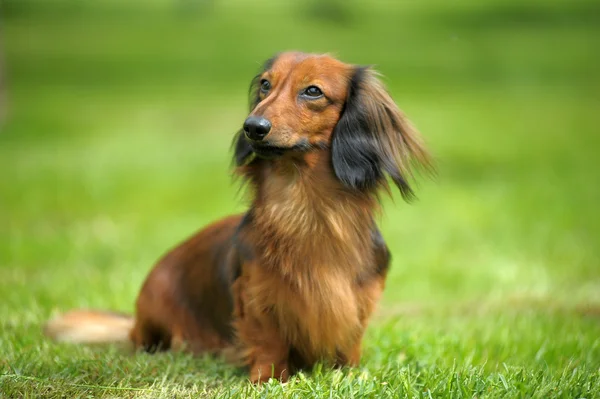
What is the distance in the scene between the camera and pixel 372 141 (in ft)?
13.6

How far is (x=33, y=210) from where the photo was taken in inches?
439

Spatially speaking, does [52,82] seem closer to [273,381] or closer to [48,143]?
[48,143]

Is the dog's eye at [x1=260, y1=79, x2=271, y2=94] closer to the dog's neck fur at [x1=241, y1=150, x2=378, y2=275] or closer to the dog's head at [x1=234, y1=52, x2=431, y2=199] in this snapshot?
the dog's head at [x1=234, y1=52, x2=431, y2=199]

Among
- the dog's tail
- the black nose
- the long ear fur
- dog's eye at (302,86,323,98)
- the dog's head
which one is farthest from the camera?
the dog's tail

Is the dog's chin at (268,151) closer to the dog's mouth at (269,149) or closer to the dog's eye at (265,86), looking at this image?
the dog's mouth at (269,149)

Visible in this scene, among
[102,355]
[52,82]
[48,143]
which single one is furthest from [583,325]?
[52,82]

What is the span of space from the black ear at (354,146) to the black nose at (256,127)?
1.52ft

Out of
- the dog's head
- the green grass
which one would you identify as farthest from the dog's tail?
the dog's head

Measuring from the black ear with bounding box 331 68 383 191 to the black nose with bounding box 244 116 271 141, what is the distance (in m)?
0.46

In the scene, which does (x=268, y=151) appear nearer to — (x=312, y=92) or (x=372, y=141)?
(x=312, y=92)

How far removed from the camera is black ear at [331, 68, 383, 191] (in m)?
4.05

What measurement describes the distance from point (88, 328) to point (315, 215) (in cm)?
186

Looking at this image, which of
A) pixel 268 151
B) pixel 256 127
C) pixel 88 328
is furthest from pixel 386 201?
pixel 256 127

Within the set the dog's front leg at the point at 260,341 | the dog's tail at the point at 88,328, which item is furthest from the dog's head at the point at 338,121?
the dog's tail at the point at 88,328
